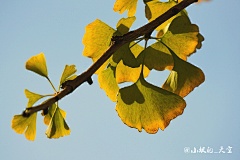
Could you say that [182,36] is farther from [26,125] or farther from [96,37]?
[26,125]

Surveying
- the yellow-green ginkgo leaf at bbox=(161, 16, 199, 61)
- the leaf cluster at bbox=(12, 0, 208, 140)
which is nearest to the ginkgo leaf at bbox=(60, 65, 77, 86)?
the leaf cluster at bbox=(12, 0, 208, 140)

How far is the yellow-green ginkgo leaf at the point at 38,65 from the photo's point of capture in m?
0.27

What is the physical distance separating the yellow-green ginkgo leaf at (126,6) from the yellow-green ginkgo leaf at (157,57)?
0.33 ft

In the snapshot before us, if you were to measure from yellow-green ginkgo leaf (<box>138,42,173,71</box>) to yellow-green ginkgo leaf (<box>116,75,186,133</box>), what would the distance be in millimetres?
38

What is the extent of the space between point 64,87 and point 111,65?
10 cm

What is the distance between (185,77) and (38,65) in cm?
20

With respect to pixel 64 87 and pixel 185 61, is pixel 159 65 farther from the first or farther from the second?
pixel 64 87

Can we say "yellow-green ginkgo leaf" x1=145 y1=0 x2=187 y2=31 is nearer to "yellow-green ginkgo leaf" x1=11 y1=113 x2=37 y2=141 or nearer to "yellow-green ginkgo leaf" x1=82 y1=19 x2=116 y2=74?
"yellow-green ginkgo leaf" x1=82 y1=19 x2=116 y2=74

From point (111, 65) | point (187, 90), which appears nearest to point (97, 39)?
point (111, 65)

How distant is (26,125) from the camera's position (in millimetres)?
244

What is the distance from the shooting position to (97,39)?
309 mm

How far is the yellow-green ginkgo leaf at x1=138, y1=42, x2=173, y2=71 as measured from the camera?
298mm

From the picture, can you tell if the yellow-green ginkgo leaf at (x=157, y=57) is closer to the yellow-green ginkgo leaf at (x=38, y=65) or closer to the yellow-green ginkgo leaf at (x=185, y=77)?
the yellow-green ginkgo leaf at (x=185, y=77)

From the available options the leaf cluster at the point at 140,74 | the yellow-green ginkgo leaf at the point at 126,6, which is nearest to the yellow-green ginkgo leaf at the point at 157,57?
the leaf cluster at the point at 140,74
